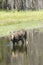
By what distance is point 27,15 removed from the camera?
36.7 meters

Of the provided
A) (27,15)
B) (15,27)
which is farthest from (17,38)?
(27,15)

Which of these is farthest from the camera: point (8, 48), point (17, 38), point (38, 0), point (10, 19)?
point (38, 0)

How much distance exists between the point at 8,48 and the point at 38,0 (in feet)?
80.3

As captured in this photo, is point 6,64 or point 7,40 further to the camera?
point 7,40

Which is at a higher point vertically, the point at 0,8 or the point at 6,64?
the point at 6,64

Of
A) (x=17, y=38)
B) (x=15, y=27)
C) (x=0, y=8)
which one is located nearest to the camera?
(x=17, y=38)

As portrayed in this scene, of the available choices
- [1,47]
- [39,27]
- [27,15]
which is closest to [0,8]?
[27,15]

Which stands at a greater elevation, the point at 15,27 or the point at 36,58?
the point at 36,58

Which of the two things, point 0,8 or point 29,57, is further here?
point 0,8

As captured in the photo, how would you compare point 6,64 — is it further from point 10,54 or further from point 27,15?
point 27,15

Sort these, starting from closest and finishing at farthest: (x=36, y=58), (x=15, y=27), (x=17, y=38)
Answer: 1. (x=36, y=58)
2. (x=17, y=38)
3. (x=15, y=27)

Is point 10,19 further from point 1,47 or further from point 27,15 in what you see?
point 1,47

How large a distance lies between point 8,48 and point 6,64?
385 centimetres

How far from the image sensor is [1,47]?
769 inches
